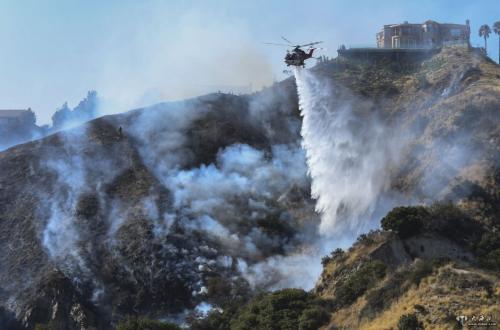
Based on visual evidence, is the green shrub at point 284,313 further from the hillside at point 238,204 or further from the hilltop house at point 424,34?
the hilltop house at point 424,34

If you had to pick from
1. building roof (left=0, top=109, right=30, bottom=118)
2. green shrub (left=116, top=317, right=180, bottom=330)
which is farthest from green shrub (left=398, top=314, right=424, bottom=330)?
building roof (left=0, top=109, right=30, bottom=118)

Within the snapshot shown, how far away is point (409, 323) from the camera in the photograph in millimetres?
52312

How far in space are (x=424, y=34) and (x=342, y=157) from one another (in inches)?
1923

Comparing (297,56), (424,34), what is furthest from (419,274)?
(424,34)

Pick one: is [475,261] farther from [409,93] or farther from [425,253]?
[409,93]

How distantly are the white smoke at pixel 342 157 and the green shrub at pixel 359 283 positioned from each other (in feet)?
57.7

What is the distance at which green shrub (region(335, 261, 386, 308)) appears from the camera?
64750 millimetres

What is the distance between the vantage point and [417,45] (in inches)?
5202

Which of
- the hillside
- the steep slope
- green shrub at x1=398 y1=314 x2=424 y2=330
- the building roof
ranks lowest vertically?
green shrub at x1=398 y1=314 x2=424 y2=330

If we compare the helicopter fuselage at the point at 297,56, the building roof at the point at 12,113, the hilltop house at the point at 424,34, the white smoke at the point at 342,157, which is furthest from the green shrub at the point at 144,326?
the building roof at the point at 12,113

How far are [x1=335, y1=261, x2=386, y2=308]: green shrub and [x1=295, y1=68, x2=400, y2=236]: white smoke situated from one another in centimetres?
1758

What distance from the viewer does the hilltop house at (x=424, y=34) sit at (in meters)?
136

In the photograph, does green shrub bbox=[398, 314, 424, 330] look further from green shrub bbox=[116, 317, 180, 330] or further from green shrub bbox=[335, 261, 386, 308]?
green shrub bbox=[116, 317, 180, 330]

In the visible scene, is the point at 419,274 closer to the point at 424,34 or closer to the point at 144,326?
the point at 144,326
